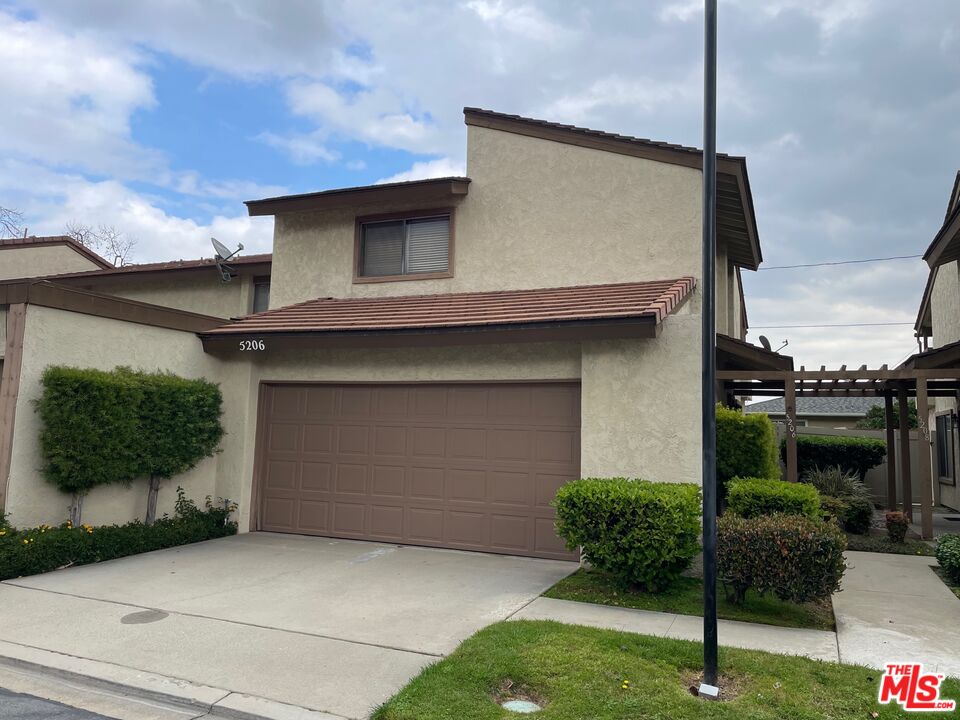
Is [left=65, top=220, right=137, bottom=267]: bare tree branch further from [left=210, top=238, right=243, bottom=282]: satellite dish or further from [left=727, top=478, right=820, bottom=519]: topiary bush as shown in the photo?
[left=727, top=478, right=820, bottom=519]: topiary bush

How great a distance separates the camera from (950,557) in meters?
8.27

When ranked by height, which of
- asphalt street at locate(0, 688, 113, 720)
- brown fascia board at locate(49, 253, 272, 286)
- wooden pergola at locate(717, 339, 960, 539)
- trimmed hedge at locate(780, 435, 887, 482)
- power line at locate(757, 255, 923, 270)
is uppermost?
power line at locate(757, 255, 923, 270)

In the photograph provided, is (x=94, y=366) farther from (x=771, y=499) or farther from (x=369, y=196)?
(x=771, y=499)

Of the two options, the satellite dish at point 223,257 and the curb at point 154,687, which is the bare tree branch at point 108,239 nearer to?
the satellite dish at point 223,257

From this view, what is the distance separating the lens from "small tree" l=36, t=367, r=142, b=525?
8.82m

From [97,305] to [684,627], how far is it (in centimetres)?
901

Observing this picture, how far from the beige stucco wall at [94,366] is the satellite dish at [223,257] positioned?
407cm

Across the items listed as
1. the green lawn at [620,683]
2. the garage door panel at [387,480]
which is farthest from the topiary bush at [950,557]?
the garage door panel at [387,480]

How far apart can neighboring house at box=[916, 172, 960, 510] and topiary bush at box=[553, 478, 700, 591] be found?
7.98 m

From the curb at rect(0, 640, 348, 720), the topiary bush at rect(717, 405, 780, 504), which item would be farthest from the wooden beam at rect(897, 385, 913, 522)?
the curb at rect(0, 640, 348, 720)

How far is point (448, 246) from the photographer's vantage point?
12.1 m

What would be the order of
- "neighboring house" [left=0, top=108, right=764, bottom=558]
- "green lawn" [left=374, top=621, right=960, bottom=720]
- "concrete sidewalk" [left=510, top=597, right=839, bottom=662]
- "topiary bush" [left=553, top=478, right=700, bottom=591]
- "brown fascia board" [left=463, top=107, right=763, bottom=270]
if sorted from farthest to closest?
1. "brown fascia board" [left=463, top=107, right=763, bottom=270]
2. "neighboring house" [left=0, top=108, right=764, bottom=558]
3. "topiary bush" [left=553, top=478, right=700, bottom=591]
4. "concrete sidewalk" [left=510, top=597, right=839, bottom=662]
5. "green lawn" [left=374, top=621, right=960, bottom=720]

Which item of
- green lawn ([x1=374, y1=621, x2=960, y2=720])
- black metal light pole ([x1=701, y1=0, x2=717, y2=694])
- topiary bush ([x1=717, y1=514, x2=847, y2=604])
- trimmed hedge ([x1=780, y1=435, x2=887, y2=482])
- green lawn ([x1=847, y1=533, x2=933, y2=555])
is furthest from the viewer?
trimmed hedge ([x1=780, y1=435, x2=887, y2=482])

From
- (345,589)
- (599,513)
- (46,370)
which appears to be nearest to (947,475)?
(599,513)
